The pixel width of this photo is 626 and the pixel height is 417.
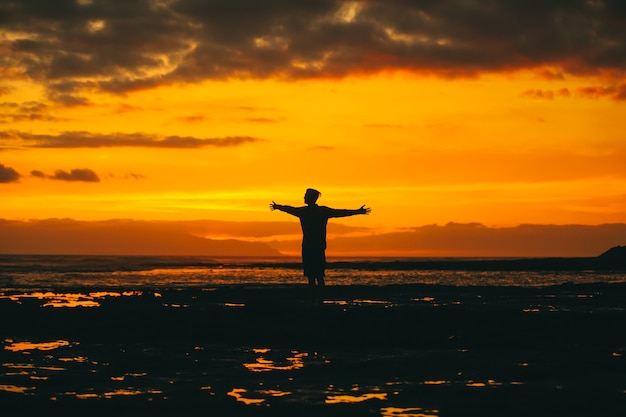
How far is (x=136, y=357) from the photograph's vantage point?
1131cm

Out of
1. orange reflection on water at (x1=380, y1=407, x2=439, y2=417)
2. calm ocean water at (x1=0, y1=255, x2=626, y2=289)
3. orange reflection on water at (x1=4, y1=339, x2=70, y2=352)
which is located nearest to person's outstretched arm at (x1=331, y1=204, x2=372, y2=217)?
orange reflection on water at (x1=4, y1=339, x2=70, y2=352)

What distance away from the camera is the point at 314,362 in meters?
10.7

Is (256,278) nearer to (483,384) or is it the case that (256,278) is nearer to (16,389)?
(16,389)

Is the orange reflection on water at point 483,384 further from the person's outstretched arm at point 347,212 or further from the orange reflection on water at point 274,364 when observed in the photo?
the person's outstretched arm at point 347,212

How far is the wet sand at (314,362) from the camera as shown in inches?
310

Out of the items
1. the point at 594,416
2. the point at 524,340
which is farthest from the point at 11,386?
the point at 524,340

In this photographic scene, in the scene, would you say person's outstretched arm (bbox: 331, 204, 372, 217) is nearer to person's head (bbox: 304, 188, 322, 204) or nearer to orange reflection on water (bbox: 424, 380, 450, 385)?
person's head (bbox: 304, 188, 322, 204)

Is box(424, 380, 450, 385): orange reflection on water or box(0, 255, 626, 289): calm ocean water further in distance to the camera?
box(0, 255, 626, 289): calm ocean water

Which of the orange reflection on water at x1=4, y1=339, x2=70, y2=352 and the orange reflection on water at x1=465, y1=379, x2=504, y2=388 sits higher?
the orange reflection on water at x1=465, y1=379, x2=504, y2=388

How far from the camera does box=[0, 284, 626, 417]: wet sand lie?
25.8 ft

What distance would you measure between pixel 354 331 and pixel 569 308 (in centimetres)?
888

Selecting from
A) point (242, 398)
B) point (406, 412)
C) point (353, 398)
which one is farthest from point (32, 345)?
point (406, 412)

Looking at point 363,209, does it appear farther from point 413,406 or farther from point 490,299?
point 413,406

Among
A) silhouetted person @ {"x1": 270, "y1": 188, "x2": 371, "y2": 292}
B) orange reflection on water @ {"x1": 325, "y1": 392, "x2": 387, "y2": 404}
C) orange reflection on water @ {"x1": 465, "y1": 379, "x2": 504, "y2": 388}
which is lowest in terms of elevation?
orange reflection on water @ {"x1": 325, "y1": 392, "x2": 387, "y2": 404}
